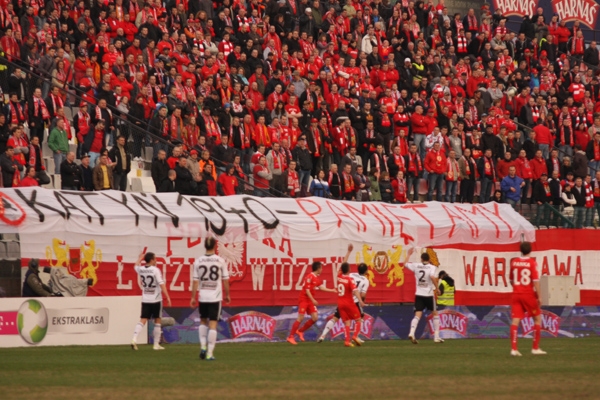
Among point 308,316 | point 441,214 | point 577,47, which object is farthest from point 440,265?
point 577,47

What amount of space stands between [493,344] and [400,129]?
12.6m

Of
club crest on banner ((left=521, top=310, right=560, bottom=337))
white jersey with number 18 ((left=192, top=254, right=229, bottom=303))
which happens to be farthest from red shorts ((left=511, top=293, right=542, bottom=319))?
club crest on banner ((left=521, top=310, right=560, bottom=337))

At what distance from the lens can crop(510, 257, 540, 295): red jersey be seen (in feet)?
64.8

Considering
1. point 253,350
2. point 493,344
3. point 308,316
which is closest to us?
point 253,350

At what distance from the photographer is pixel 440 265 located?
30.8 meters

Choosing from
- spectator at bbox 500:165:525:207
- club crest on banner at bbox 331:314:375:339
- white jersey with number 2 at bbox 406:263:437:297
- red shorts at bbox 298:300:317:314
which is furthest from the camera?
spectator at bbox 500:165:525:207

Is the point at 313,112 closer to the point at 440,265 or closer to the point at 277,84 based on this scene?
the point at 277,84

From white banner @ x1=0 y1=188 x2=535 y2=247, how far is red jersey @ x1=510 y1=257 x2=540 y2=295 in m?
9.69

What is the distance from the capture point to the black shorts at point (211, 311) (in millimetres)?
18906

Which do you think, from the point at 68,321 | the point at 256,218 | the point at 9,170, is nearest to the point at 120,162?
the point at 9,170

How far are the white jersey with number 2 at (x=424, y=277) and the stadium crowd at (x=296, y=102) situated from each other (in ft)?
23.1

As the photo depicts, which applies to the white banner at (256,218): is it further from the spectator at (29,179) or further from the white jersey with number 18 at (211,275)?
the white jersey with number 18 at (211,275)

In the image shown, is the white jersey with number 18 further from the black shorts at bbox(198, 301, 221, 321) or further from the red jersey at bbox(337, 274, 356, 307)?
the red jersey at bbox(337, 274, 356, 307)

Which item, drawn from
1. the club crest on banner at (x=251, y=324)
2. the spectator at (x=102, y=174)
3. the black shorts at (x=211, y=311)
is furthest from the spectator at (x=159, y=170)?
the black shorts at (x=211, y=311)
